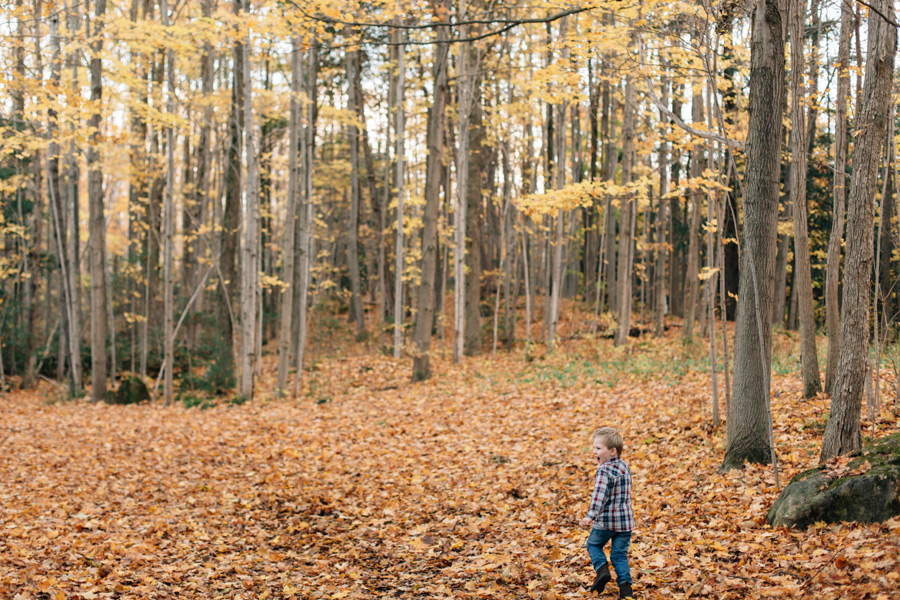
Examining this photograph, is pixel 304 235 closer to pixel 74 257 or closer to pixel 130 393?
pixel 74 257

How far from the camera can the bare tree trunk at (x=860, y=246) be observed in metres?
4.85

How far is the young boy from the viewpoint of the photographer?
156 inches

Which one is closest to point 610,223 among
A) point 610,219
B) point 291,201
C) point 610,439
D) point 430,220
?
point 610,219

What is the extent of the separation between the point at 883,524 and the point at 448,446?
584 cm

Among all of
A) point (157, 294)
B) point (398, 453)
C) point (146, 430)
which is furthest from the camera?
point (157, 294)

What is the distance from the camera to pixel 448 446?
9.02 meters

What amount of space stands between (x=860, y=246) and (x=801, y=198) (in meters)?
2.09

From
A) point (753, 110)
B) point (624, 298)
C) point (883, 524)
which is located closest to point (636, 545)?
point (883, 524)

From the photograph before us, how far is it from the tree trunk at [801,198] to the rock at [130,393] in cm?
1361

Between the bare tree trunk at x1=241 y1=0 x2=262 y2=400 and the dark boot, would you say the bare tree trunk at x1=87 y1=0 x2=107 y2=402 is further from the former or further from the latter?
the dark boot

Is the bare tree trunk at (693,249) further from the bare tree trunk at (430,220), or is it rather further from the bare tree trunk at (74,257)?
the bare tree trunk at (74,257)

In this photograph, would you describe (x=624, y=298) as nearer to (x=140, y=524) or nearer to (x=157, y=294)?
(x=140, y=524)

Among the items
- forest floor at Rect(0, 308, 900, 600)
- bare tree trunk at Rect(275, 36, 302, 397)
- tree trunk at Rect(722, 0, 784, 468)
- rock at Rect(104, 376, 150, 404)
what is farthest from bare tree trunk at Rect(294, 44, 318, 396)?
tree trunk at Rect(722, 0, 784, 468)

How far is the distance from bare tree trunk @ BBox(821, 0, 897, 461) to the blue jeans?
2245 mm
